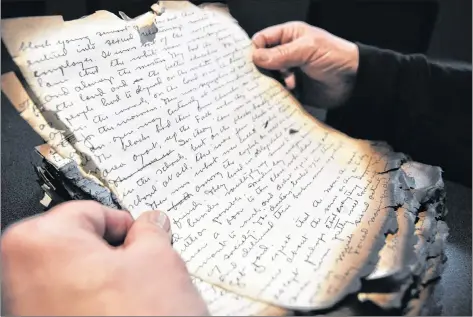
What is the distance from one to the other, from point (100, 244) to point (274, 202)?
21cm

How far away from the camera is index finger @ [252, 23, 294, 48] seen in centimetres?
72

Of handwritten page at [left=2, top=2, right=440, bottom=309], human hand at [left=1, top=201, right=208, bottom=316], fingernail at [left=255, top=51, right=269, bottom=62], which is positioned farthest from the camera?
fingernail at [left=255, top=51, right=269, bottom=62]

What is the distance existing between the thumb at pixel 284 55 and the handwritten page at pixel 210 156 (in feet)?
0.16

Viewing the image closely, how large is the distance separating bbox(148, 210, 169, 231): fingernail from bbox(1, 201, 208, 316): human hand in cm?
4

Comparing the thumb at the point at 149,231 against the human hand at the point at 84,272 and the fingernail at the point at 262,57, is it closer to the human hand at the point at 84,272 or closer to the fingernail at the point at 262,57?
the human hand at the point at 84,272

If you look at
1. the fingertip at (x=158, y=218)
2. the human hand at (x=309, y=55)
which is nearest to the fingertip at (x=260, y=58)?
the human hand at (x=309, y=55)

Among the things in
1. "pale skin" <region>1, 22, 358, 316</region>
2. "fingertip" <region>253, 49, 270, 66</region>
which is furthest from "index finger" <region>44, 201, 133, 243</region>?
"fingertip" <region>253, 49, 270, 66</region>

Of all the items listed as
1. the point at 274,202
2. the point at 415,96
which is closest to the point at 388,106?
the point at 415,96

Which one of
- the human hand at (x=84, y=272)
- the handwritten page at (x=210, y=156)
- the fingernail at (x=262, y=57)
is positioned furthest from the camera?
the fingernail at (x=262, y=57)

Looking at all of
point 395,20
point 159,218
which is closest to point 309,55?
point 395,20

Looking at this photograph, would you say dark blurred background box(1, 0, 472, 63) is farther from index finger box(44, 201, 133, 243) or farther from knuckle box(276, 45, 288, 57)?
index finger box(44, 201, 133, 243)

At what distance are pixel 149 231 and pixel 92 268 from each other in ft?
0.21

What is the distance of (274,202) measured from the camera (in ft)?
1.76

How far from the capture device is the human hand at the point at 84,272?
0.34 m
